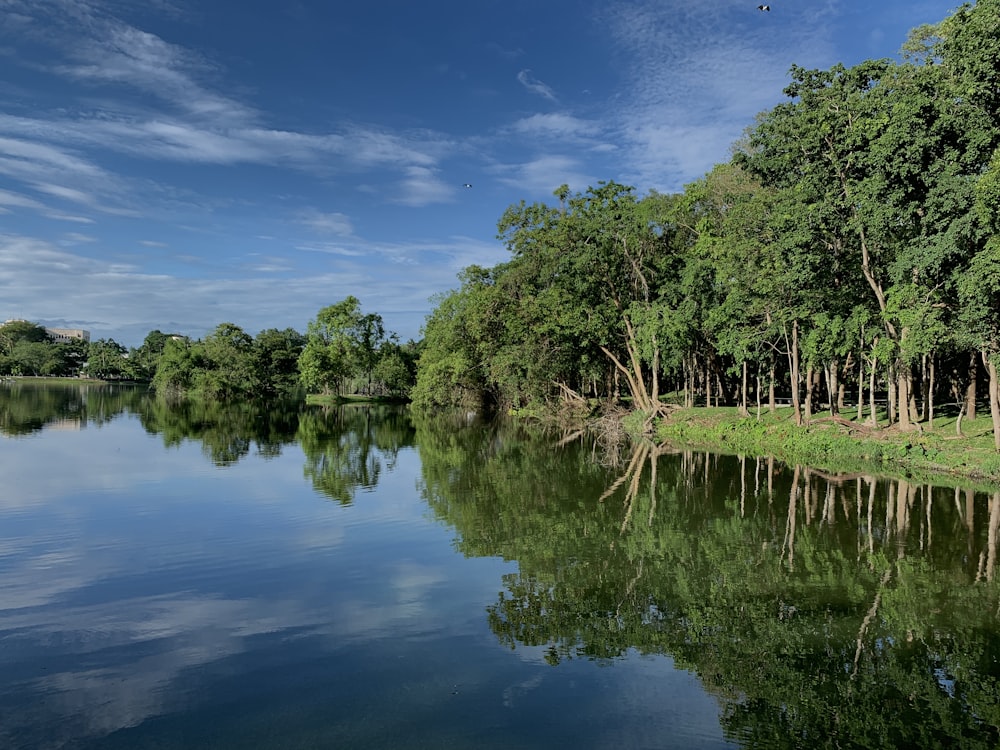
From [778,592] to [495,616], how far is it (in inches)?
179

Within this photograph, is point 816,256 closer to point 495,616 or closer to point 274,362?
point 495,616

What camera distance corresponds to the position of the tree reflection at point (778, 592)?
673 cm

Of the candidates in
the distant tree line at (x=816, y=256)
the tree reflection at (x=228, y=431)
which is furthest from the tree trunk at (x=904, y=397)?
the tree reflection at (x=228, y=431)

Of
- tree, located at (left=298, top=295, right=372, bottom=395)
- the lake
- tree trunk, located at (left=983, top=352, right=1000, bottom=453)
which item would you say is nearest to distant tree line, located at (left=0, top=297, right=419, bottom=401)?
tree, located at (left=298, top=295, right=372, bottom=395)

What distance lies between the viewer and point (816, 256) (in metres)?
24.3

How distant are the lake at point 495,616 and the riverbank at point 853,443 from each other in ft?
9.42

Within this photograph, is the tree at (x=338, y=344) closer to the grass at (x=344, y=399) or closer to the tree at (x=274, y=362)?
the grass at (x=344, y=399)

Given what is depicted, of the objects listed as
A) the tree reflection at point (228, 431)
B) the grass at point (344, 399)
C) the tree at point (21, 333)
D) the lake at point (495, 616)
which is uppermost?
the tree at point (21, 333)

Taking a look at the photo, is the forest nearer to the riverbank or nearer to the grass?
the riverbank

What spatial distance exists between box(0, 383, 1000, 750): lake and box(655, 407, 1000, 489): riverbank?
287 centimetres

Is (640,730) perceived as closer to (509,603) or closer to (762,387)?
(509,603)

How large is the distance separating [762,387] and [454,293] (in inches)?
1102

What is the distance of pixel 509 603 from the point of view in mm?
9641

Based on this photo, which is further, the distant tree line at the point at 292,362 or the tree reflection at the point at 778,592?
the distant tree line at the point at 292,362
